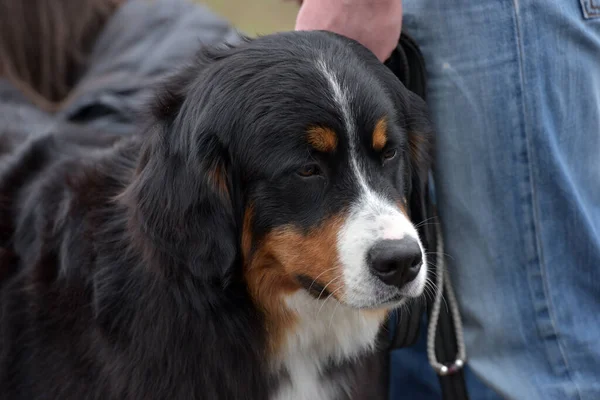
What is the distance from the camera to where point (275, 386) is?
242 centimetres

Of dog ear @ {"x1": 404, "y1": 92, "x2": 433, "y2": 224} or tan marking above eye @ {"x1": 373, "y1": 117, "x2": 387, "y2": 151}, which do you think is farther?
dog ear @ {"x1": 404, "y1": 92, "x2": 433, "y2": 224}

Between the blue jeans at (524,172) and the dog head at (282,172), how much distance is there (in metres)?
0.29

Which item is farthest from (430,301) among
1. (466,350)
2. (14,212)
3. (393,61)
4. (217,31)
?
(217,31)

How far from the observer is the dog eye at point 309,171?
2156 mm

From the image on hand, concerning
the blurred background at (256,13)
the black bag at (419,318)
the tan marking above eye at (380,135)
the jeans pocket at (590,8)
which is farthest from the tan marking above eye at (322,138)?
the blurred background at (256,13)

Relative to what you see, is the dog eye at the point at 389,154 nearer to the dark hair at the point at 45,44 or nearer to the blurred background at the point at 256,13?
the dark hair at the point at 45,44

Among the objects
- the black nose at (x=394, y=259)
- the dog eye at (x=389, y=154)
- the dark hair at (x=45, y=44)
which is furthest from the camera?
the dark hair at (x=45, y=44)

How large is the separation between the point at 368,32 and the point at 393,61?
241 millimetres

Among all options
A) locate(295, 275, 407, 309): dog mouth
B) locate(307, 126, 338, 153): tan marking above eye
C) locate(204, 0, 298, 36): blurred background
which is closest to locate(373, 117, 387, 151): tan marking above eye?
locate(307, 126, 338, 153): tan marking above eye

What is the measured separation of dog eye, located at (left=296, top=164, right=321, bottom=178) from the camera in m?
2.16

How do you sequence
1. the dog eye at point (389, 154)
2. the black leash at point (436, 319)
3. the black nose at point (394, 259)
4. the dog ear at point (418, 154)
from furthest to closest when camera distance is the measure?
the black leash at point (436, 319)
the dog ear at point (418, 154)
the dog eye at point (389, 154)
the black nose at point (394, 259)

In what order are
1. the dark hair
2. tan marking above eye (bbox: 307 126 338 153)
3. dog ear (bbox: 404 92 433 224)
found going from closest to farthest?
tan marking above eye (bbox: 307 126 338 153) → dog ear (bbox: 404 92 433 224) → the dark hair

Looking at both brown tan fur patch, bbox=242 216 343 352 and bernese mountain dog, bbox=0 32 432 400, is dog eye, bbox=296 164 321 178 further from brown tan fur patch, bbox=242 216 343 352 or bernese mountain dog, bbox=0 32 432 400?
brown tan fur patch, bbox=242 216 343 352

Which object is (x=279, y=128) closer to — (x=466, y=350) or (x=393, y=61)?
(x=393, y=61)
